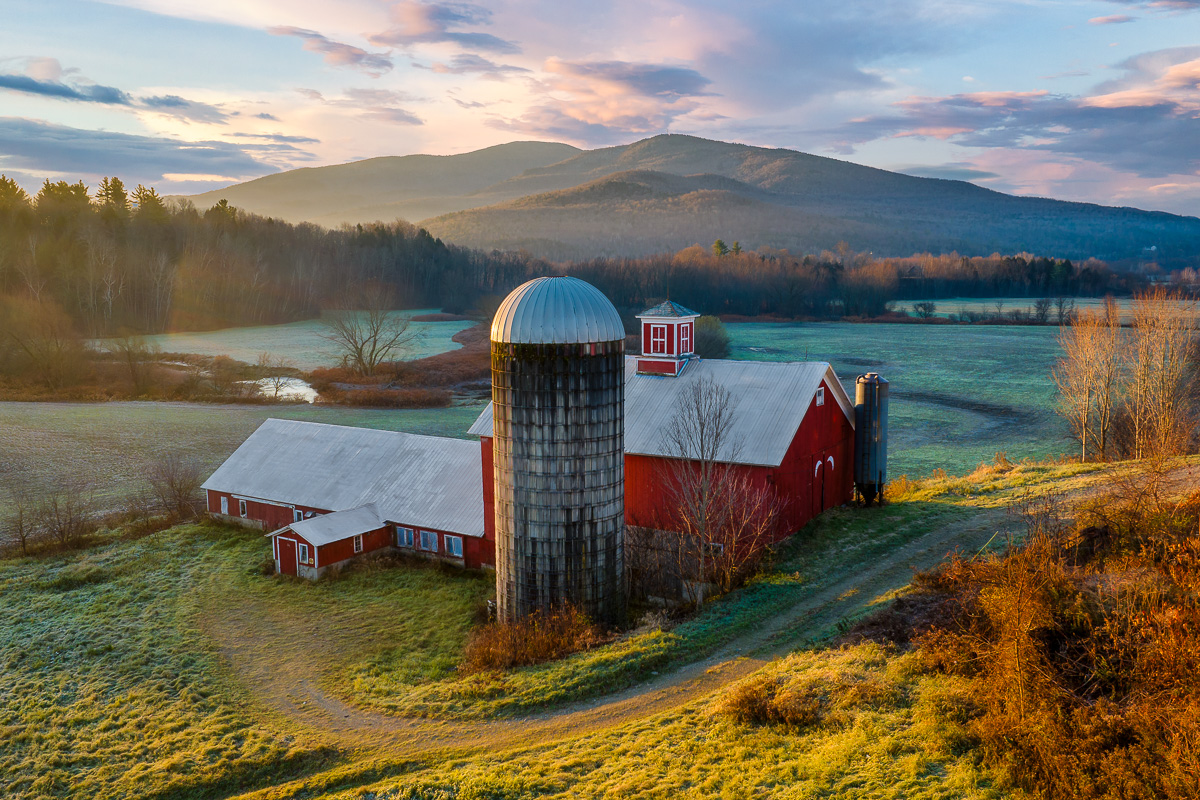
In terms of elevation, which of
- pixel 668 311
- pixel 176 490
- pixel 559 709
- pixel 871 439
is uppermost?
pixel 668 311

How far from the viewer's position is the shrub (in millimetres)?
17969

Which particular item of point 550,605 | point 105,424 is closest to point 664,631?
point 550,605

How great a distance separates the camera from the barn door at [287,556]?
1050 inches

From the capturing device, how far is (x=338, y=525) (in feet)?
89.8

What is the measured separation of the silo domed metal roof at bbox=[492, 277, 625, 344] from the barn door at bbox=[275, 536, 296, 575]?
12.3 meters

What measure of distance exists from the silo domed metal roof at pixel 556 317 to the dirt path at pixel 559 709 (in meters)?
8.49

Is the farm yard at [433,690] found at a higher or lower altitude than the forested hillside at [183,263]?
lower

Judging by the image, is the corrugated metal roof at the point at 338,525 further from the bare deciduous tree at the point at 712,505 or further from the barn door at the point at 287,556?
the bare deciduous tree at the point at 712,505

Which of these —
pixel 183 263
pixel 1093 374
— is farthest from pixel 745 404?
pixel 183 263

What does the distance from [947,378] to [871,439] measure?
157 feet

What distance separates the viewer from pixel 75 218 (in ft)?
313

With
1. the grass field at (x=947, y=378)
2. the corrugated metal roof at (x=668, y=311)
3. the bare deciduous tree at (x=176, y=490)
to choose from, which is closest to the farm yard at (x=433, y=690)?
the bare deciduous tree at (x=176, y=490)

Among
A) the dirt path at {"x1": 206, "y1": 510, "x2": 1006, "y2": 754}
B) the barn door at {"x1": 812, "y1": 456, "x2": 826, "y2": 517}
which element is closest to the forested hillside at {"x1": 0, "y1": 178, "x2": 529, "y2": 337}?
the dirt path at {"x1": 206, "y1": 510, "x2": 1006, "y2": 754}

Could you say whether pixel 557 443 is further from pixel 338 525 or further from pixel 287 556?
pixel 287 556
